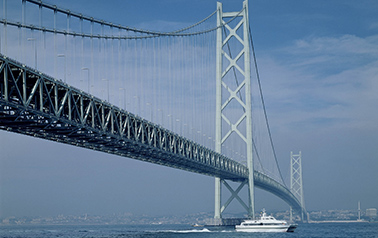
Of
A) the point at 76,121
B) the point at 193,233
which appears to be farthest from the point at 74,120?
the point at 193,233

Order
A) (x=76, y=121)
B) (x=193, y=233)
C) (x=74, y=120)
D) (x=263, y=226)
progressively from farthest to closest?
(x=263, y=226)
(x=193, y=233)
(x=76, y=121)
(x=74, y=120)

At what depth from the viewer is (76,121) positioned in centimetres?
3534

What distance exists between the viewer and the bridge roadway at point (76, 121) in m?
29.6

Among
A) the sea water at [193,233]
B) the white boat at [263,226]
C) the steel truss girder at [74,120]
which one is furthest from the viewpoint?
the white boat at [263,226]

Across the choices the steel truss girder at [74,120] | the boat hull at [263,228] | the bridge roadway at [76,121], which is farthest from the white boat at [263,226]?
the steel truss girder at [74,120]

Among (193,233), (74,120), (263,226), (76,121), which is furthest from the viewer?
(263,226)

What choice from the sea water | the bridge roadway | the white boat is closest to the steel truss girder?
the bridge roadway

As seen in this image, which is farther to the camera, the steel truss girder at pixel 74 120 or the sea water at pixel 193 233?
the sea water at pixel 193 233

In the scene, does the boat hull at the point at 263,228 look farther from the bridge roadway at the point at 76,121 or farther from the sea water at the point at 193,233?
the bridge roadway at the point at 76,121

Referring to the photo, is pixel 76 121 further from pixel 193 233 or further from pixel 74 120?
pixel 193 233

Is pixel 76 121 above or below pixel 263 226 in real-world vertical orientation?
above

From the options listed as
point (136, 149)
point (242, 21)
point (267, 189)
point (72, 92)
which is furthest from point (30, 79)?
point (267, 189)

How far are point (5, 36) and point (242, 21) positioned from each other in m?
49.7

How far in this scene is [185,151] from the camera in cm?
5631
